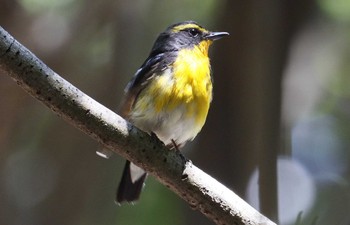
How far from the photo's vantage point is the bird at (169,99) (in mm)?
3398

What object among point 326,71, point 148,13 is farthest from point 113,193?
point 326,71

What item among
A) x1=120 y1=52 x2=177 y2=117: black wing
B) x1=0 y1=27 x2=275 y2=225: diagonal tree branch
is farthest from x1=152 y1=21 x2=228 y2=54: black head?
x1=0 y1=27 x2=275 y2=225: diagonal tree branch

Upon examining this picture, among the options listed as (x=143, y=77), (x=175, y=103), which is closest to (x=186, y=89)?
(x=175, y=103)

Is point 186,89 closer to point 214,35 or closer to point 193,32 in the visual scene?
point 214,35

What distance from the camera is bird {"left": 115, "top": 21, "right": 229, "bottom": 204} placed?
3.40 m

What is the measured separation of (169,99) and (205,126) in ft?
1.20

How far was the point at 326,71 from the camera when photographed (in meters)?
4.61

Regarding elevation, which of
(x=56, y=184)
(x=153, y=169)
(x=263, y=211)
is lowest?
(x=56, y=184)

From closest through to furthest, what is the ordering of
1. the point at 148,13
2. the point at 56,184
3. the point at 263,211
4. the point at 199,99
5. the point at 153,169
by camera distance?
the point at 153,169, the point at 263,211, the point at 199,99, the point at 56,184, the point at 148,13

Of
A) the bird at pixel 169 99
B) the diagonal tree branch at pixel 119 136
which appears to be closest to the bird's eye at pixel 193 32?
the bird at pixel 169 99

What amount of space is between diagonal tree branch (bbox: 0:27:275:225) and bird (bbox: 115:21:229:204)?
25.9 inches

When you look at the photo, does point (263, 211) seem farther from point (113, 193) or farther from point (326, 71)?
point (326, 71)

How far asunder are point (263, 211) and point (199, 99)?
2.19ft

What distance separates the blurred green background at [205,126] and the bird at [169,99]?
4.5 inches
